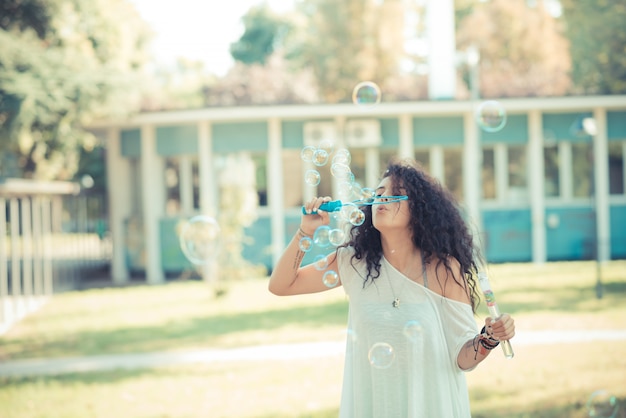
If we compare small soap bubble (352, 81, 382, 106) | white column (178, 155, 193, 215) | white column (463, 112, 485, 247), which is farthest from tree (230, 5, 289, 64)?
small soap bubble (352, 81, 382, 106)

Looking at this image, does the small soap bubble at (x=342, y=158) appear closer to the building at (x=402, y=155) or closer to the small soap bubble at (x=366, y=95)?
the small soap bubble at (x=366, y=95)

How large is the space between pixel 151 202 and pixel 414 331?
1407 cm

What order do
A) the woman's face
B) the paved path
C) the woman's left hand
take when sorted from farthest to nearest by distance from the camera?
the paved path
the woman's face
the woman's left hand

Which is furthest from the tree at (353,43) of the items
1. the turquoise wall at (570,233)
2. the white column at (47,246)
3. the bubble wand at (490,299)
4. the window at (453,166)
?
the bubble wand at (490,299)

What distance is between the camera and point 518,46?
1373 inches

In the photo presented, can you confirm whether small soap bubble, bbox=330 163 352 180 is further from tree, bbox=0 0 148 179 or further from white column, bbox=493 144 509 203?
white column, bbox=493 144 509 203

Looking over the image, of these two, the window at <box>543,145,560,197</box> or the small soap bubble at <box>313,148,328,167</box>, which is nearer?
the small soap bubble at <box>313,148,328,167</box>

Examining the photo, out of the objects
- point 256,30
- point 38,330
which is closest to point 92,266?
point 38,330

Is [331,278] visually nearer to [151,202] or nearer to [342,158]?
[342,158]

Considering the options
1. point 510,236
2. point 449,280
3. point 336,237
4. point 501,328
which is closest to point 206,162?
point 510,236

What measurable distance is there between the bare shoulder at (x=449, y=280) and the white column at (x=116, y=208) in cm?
1445

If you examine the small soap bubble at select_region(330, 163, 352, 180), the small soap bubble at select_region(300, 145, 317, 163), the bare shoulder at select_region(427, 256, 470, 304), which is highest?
the small soap bubble at select_region(300, 145, 317, 163)

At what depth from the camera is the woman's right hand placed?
9.56 ft

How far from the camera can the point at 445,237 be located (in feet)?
9.39
